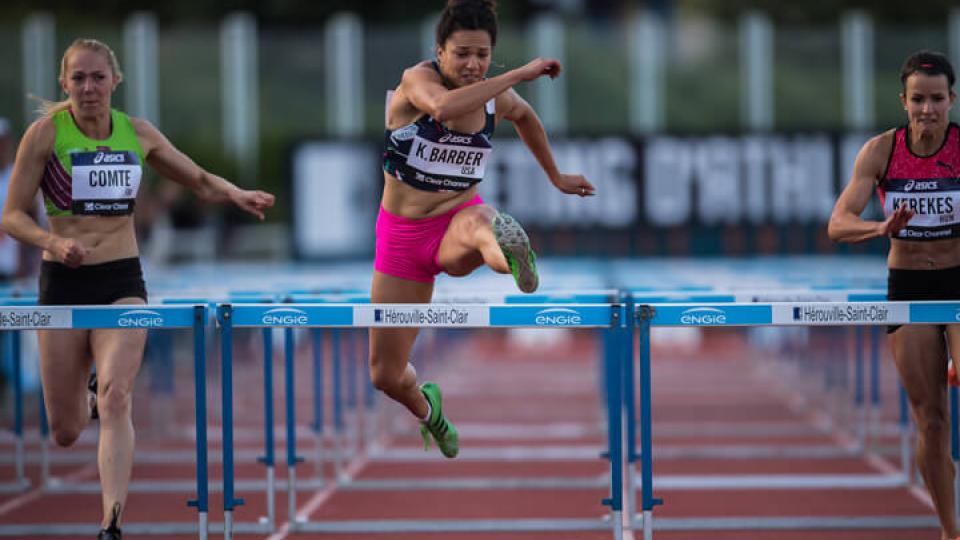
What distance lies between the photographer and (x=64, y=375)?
5586 mm

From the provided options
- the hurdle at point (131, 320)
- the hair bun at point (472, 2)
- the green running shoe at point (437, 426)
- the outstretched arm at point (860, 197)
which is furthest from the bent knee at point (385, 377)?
the outstretched arm at point (860, 197)

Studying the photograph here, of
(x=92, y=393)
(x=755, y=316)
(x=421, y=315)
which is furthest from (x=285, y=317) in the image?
(x=755, y=316)

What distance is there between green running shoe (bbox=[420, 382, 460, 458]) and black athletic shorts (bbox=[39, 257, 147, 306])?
4.48ft

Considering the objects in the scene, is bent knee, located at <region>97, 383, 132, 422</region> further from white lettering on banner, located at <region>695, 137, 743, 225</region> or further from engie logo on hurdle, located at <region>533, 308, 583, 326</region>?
white lettering on banner, located at <region>695, 137, 743, 225</region>

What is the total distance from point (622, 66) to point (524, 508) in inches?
587

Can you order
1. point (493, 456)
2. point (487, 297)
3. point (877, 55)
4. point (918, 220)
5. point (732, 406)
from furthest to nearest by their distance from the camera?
point (877, 55) < point (732, 406) < point (493, 456) < point (487, 297) < point (918, 220)

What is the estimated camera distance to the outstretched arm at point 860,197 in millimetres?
5289

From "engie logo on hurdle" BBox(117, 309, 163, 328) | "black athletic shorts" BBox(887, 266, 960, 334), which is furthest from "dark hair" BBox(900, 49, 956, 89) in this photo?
"engie logo on hurdle" BBox(117, 309, 163, 328)

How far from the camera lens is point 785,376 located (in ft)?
48.6

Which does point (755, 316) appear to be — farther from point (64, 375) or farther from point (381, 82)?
point (381, 82)

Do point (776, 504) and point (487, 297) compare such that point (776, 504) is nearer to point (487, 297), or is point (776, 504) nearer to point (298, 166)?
point (487, 297)

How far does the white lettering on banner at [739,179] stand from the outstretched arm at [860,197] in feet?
36.4

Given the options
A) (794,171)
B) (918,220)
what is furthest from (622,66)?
(918,220)

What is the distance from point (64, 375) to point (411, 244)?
1504 mm
